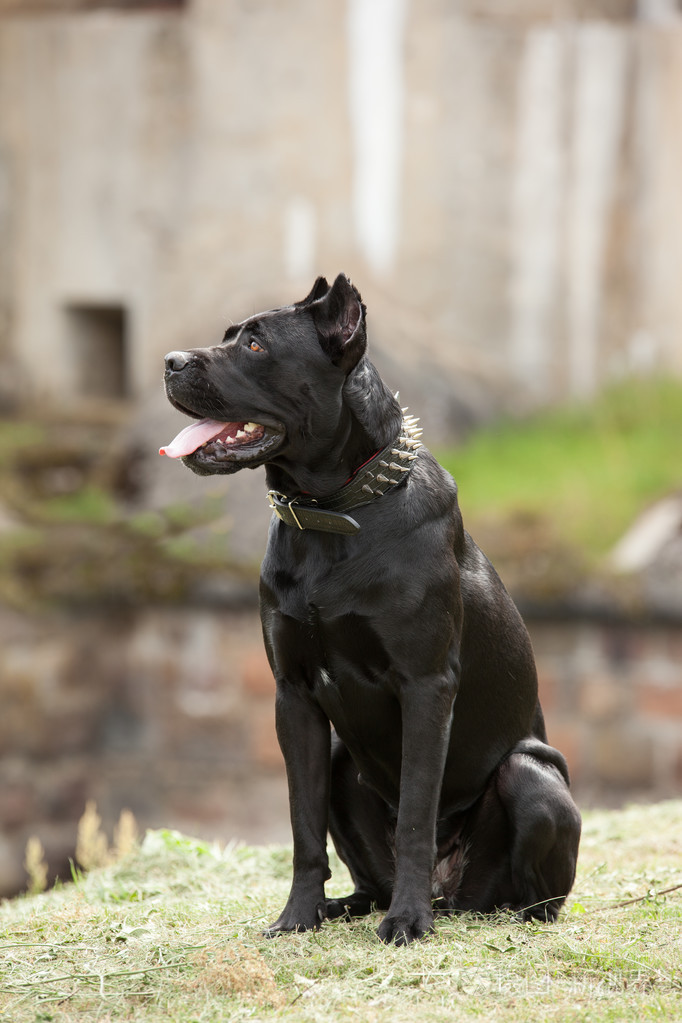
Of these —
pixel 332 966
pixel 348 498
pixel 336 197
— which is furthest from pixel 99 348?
pixel 332 966

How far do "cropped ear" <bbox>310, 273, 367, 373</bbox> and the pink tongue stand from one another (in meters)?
0.33

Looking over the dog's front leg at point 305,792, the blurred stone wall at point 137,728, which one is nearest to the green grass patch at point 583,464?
the blurred stone wall at point 137,728

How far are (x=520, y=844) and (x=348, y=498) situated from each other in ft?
3.47

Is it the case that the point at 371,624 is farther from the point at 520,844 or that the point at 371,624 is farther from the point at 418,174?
the point at 418,174

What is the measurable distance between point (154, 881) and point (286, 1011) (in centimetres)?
186

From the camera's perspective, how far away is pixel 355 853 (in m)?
3.89

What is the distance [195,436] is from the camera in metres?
3.39

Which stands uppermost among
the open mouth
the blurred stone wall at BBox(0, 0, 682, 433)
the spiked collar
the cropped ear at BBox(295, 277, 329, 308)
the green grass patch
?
the blurred stone wall at BBox(0, 0, 682, 433)

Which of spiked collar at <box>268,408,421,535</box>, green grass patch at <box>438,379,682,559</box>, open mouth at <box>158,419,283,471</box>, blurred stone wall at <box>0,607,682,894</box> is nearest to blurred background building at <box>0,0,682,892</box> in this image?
green grass patch at <box>438,379,682,559</box>

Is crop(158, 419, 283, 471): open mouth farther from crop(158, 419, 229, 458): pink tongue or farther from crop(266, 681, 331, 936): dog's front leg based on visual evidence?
crop(266, 681, 331, 936): dog's front leg

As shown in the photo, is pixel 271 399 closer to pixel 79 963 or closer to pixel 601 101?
pixel 79 963

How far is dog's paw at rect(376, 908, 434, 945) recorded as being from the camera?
3.43 m

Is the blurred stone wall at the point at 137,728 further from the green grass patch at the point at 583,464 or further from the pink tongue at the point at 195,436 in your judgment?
the pink tongue at the point at 195,436

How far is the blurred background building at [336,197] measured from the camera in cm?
1133
